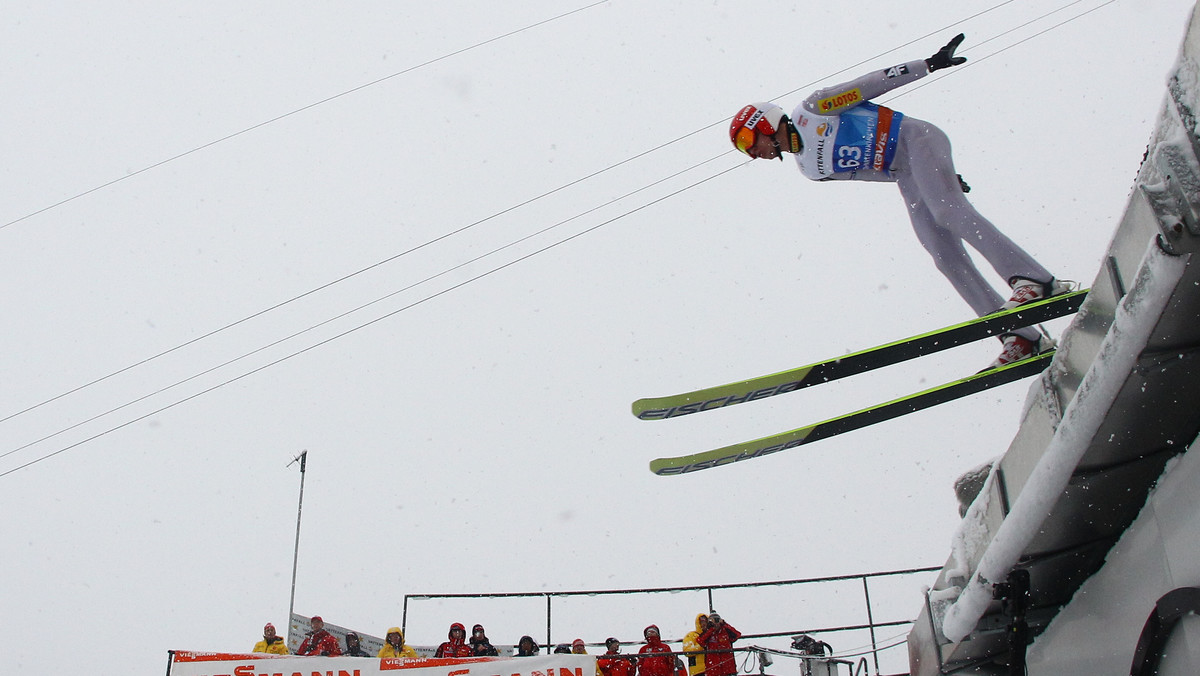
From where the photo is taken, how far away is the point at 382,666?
7.77m

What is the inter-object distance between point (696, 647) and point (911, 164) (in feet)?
15.5

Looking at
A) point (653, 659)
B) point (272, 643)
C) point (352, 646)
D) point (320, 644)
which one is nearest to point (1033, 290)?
point (653, 659)

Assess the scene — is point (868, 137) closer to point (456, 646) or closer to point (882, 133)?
point (882, 133)

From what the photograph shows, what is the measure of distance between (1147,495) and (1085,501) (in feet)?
0.90

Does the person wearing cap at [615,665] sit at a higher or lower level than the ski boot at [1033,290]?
lower

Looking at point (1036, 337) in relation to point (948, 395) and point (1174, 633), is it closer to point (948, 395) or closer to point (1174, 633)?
point (948, 395)

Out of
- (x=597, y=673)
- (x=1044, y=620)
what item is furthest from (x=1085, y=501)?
(x=597, y=673)

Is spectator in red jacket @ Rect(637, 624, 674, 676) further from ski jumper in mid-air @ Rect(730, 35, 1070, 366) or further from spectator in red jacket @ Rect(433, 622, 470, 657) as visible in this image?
ski jumper in mid-air @ Rect(730, 35, 1070, 366)

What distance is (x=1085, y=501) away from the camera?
3695 millimetres

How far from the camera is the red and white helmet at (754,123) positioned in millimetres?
5379

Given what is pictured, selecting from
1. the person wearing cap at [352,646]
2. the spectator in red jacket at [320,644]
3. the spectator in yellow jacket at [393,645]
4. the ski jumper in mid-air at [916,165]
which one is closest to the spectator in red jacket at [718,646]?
the spectator in yellow jacket at [393,645]

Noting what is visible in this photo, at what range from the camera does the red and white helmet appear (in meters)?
5.38

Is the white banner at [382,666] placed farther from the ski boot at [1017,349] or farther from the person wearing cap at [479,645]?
the ski boot at [1017,349]

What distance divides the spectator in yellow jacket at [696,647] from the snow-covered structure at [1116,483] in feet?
11.8
